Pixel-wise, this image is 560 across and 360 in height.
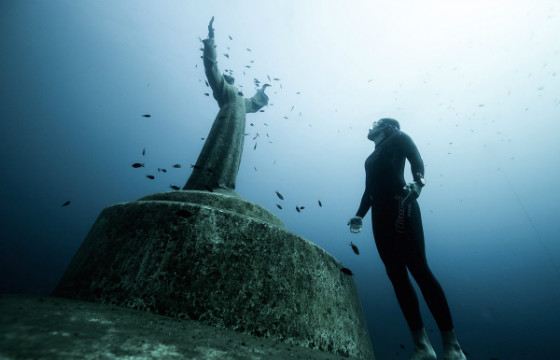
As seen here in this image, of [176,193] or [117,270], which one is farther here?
[176,193]

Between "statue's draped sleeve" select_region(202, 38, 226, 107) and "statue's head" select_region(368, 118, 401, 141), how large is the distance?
3.18 metres

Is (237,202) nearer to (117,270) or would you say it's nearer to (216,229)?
(216,229)

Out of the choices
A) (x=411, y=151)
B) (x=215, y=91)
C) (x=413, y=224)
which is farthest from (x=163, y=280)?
(x=215, y=91)

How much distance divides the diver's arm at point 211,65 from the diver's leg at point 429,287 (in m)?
4.34

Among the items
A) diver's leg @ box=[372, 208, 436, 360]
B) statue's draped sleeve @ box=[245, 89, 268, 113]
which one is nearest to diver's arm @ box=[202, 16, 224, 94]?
statue's draped sleeve @ box=[245, 89, 268, 113]

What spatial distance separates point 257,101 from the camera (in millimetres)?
6531

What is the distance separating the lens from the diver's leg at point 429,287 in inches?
95.3

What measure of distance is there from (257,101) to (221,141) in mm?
1929

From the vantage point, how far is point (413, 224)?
9.66ft

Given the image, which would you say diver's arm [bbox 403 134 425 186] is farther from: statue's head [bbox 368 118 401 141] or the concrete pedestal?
the concrete pedestal

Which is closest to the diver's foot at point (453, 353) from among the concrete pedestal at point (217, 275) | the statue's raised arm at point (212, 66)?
the concrete pedestal at point (217, 275)

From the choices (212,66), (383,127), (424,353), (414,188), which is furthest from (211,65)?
(424,353)

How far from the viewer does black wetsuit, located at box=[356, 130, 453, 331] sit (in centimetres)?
266

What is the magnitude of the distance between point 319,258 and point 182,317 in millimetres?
1398
